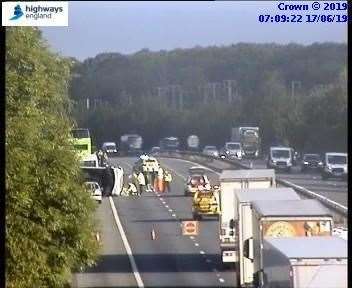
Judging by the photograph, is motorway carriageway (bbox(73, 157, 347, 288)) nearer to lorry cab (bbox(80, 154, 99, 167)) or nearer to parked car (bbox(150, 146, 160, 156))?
parked car (bbox(150, 146, 160, 156))

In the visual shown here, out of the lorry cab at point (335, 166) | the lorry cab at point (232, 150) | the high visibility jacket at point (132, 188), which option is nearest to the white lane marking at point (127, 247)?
the high visibility jacket at point (132, 188)

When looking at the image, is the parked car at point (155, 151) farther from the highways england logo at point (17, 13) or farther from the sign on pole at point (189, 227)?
the highways england logo at point (17, 13)

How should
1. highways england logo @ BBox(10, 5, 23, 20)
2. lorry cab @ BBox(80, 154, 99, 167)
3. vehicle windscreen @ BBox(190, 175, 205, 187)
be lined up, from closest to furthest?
highways england logo @ BBox(10, 5, 23, 20)
lorry cab @ BBox(80, 154, 99, 167)
vehicle windscreen @ BBox(190, 175, 205, 187)

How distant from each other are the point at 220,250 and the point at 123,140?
347 centimetres

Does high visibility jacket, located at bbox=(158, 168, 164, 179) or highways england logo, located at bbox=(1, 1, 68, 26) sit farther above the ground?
highways england logo, located at bbox=(1, 1, 68, 26)

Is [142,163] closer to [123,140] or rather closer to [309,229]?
[123,140]

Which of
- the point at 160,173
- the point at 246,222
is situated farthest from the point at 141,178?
the point at 246,222

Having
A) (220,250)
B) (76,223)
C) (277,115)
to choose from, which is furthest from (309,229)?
(277,115)

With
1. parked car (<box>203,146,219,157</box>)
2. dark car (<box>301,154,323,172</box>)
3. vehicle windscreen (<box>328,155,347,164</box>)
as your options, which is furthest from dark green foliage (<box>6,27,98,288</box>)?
vehicle windscreen (<box>328,155,347,164</box>)

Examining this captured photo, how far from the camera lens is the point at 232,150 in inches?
1019

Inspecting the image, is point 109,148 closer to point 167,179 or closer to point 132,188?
point 132,188

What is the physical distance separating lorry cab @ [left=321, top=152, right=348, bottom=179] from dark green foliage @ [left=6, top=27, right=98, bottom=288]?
1395 centimetres

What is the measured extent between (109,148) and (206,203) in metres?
2.48

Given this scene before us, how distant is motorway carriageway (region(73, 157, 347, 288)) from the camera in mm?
22156
